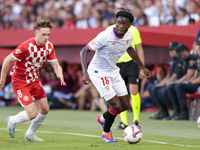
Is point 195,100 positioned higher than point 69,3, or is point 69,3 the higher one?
point 69,3

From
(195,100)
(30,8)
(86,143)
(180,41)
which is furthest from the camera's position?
(30,8)

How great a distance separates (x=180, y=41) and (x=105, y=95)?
8241mm

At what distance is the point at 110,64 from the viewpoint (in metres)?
6.31

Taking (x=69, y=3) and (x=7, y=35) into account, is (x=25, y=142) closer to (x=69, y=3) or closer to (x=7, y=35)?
(x=7, y=35)

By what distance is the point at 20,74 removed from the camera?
6379 millimetres

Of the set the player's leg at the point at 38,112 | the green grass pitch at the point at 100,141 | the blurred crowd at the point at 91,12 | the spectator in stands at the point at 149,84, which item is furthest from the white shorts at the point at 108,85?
the blurred crowd at the point at 91,12

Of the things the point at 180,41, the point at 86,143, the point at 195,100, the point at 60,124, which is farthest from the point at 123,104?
the point at 180,41

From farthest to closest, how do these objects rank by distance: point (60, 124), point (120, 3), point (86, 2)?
point (86, 2) → point (120, 3) → point (60, 124)

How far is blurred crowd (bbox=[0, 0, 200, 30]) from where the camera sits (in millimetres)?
14172

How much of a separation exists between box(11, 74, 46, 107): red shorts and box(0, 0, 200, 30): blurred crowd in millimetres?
8017

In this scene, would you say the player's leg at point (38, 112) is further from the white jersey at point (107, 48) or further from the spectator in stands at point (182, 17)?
the spectator in stands at point (182, 17)

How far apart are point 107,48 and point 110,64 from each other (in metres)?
0.28

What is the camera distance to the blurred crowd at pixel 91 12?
1417 centimetres

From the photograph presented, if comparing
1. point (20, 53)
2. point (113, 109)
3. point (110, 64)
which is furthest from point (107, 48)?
point (20, 53)
